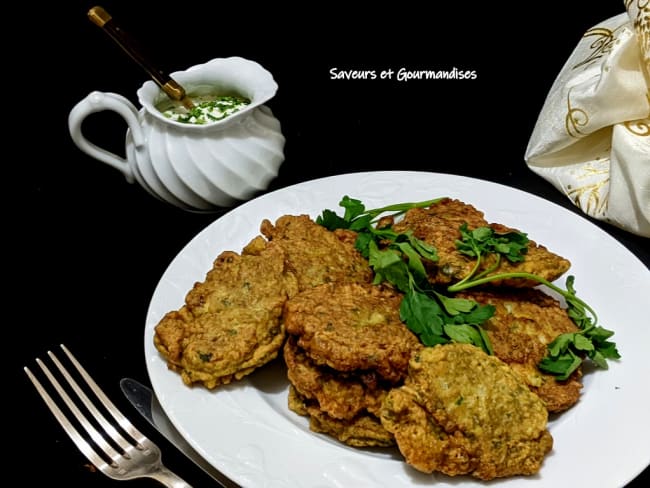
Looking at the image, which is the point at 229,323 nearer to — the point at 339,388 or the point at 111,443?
the point at 339,388

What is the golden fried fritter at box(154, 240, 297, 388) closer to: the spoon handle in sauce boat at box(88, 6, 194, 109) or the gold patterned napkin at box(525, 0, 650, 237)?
the spoon handle in sauce boat at box(88, 6, 194, 109)

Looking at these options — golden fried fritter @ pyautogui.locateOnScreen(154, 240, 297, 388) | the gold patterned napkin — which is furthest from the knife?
the gold patterned napkin

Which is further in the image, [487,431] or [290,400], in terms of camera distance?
[290,400]

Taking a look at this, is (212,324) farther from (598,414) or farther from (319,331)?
(598,414)

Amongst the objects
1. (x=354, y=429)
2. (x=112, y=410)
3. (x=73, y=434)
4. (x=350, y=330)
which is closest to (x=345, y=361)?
(x=350, y=330)

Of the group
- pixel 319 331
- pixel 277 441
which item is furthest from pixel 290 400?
pixel 319 331
